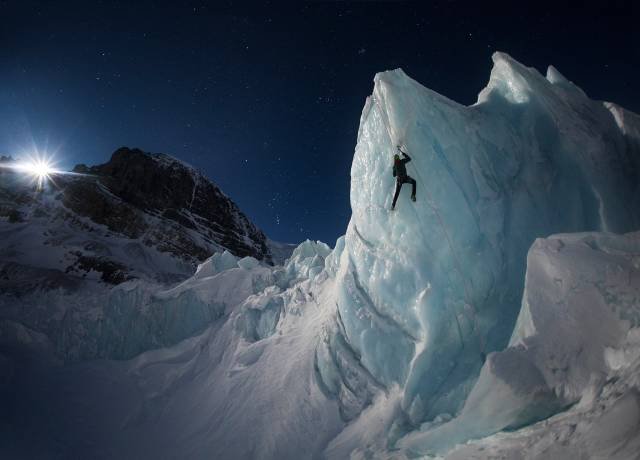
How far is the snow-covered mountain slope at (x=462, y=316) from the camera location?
4.32 meters

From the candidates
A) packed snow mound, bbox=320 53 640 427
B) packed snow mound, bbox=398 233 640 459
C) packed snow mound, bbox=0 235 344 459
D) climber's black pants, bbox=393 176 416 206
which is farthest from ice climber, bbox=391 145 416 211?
packed snow mound, bbox=0 235 344 459

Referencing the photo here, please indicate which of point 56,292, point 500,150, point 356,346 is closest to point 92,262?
point 56,292

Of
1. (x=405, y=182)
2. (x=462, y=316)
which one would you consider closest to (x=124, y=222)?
(x=405, y=182)

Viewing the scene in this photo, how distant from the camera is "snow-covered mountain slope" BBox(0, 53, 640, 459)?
14.2 feet

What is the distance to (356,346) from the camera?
800 centimetres

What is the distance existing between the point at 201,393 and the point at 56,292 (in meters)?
22.3

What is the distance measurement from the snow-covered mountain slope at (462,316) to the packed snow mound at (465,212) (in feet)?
0.10

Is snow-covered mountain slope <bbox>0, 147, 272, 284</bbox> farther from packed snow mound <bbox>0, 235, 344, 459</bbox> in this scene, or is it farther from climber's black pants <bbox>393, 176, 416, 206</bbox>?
climber's black pants <bbox>393, 176, 416, 206</bbox>

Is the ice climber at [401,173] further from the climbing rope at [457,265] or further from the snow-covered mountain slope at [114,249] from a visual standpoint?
the snow-covered mountain slope at [114,249]

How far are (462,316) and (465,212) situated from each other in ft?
6.85

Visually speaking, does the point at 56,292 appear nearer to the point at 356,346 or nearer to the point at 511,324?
the point at 356,346

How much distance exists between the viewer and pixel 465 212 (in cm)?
714

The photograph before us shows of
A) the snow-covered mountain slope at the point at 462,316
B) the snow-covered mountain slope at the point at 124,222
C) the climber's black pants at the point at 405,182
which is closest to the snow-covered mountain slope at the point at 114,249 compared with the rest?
the snow-covered mountain slope at the point at 124,222

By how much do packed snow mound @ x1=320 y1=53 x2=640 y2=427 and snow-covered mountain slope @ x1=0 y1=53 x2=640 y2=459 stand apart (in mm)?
31
